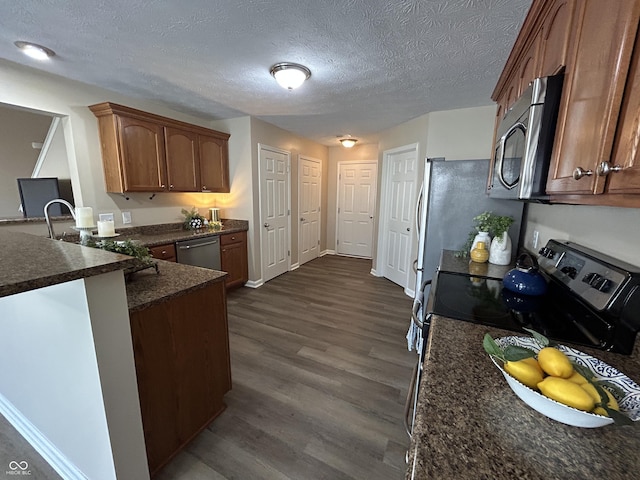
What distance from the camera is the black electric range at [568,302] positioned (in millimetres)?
870

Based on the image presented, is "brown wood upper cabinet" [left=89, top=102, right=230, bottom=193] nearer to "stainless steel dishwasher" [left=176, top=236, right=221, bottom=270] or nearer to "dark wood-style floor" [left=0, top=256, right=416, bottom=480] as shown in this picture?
"stainless steel dishwasher" [left=176, top=236, right=221, bottom=270]

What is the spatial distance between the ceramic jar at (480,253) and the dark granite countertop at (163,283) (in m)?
1.86

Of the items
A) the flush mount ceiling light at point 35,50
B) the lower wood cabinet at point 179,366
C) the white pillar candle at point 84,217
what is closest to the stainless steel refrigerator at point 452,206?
the lower wood cabinet at point 179,366

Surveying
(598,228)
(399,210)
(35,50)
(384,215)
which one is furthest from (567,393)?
(384,215)

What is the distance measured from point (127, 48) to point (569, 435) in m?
2.86

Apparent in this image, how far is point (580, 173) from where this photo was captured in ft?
2.24

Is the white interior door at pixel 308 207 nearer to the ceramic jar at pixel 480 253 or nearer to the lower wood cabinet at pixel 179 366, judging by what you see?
the ceramic jar at pixel 480 253

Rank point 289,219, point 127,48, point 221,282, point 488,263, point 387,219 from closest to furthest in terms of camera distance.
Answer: point 221,282 < point 127,48 < point 488,263 < point 387,219 < point 289,219

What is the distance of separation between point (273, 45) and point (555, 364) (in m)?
2.16

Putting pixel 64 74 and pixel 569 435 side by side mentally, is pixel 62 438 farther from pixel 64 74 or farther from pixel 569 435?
pixel 64 74

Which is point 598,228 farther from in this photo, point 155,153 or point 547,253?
point 155,153

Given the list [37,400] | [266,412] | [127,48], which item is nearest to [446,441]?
[266,412]

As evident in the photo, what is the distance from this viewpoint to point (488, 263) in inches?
80.0

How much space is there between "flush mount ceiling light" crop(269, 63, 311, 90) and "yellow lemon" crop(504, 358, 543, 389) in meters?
2.24
